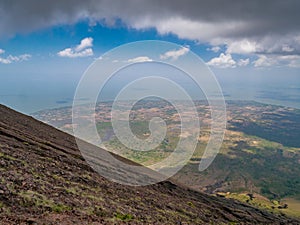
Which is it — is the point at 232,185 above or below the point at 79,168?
below

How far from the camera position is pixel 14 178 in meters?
22.9

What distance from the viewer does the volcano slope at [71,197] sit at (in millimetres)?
19922

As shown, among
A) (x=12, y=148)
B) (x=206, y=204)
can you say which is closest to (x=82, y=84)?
(x=12, y=148)

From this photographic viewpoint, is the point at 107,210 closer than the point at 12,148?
Yes

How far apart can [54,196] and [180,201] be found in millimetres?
22114

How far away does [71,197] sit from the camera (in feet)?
79.6

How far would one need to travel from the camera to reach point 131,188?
36.5m

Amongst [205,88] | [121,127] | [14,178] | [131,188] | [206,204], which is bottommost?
[206,204]

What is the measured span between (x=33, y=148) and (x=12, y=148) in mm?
4670

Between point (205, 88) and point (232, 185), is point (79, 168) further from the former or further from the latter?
point (232, 185)

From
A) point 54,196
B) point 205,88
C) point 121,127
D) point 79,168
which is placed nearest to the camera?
point 54,196

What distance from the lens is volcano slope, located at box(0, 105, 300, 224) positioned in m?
19.9

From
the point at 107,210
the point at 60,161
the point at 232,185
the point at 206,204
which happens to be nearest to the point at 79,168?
the point at 60,161

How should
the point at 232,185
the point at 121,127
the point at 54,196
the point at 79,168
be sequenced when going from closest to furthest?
the point at 54,196 < the point at 121,127 < the point at 79,168 < the point at 232,185
